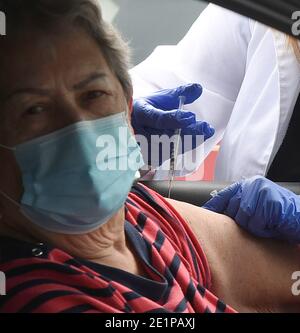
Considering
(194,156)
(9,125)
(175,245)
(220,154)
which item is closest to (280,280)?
(175,245)

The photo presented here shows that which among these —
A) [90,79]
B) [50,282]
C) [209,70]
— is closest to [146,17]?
[90,79]

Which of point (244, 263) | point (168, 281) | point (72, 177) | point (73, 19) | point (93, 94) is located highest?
point (73, 19)

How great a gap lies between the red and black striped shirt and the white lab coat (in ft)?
1.46

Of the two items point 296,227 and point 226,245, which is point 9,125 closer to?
point 226,245

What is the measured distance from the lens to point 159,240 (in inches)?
48.2

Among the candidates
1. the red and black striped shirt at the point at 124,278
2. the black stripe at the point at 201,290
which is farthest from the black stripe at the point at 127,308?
the black stripe at the point at 201,290

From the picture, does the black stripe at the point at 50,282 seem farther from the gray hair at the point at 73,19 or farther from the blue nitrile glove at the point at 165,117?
the blue nitrile glove at the point at 165,117

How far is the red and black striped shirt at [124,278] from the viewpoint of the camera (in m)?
0.99

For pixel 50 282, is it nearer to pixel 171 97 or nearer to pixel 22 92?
pixel 22 92

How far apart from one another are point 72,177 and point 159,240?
293 millimetres

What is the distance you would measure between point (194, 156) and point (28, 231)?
30.2 inches

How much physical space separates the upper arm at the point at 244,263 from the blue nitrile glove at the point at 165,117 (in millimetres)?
231

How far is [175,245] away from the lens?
1.26 m

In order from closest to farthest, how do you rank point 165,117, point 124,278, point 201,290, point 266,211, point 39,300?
point 39,300, point 124,278, point 201,290, point 266,211, point 165,117
